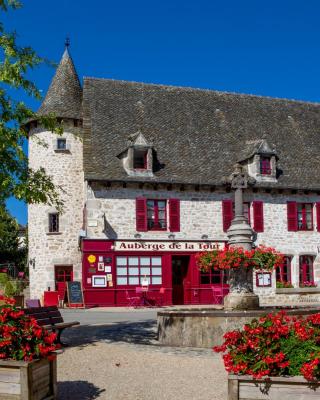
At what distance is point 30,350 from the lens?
6.23 m

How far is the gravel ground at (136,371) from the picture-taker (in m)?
7.06

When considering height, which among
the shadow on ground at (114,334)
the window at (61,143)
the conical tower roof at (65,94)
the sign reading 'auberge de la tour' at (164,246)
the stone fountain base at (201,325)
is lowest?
the shadow on ground at (114,334)

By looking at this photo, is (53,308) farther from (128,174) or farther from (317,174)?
(317,174)

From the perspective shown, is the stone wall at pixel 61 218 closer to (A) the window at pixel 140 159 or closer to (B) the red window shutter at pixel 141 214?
(A) the window at pixel 140 159

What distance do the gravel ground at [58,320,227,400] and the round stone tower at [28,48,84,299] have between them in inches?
546

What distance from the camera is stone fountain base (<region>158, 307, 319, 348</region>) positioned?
35.3ft

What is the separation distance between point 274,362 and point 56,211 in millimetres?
21752

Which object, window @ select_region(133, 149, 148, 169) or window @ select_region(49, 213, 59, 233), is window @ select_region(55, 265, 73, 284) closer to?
window @ select_region(49, 213, 59, 233)

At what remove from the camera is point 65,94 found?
27406 millimetres

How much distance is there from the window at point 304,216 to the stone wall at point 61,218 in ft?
34.7

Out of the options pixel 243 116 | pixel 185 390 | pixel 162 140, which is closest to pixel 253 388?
pixel 185 390

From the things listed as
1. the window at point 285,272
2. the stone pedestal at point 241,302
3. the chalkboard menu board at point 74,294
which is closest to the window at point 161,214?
the chalkboard menu board at point 74,294

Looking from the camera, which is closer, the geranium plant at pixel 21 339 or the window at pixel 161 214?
the geranium plant at pixel 21 339

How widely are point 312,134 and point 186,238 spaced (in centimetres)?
1021
